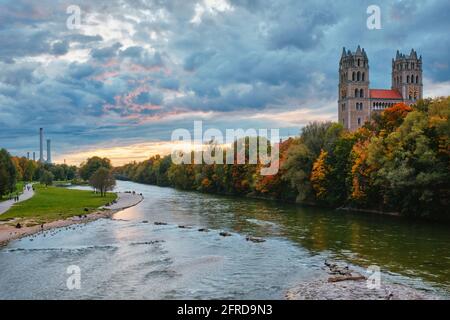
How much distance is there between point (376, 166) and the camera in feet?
228

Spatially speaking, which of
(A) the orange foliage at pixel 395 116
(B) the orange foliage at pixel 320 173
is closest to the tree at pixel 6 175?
(B) the orange foliage at pixel 320 173

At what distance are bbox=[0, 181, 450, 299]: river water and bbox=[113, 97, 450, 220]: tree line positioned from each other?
5016mm

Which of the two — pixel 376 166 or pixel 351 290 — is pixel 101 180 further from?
pixel 351 290

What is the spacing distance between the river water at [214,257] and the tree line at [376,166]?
16.5 ft

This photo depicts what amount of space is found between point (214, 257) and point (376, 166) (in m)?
38.0

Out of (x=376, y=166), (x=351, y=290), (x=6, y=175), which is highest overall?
(x=376, y=166)

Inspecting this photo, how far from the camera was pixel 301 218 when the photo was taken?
66438 millimetres

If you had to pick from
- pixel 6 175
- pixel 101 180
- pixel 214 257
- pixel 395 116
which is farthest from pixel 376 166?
pixel 101 180

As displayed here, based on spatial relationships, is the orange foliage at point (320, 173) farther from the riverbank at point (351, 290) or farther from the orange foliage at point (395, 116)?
the riverbank at point (351, 290)

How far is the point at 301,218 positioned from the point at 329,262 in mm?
29895

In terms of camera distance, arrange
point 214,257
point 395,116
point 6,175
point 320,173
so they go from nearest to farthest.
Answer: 1. point 214,257
2. point 395,116
3. point 320,173
4. point 6,175

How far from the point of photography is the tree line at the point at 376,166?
60094 mm

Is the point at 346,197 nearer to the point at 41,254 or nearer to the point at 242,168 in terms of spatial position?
the point at 242,168
